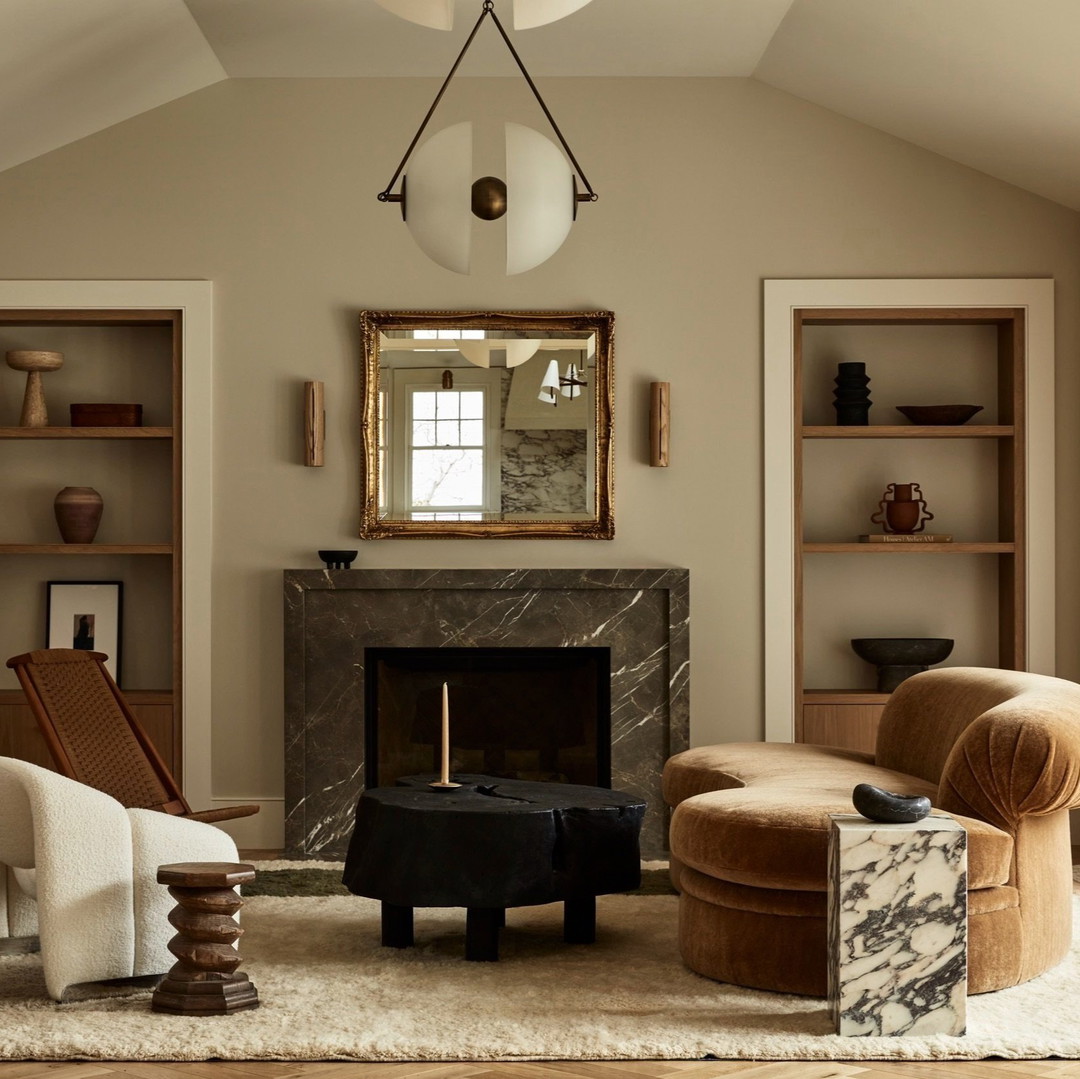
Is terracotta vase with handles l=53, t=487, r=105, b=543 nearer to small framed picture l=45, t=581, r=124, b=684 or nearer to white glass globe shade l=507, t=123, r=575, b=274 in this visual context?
small framed picture l=45, t=581, r=124, b=684

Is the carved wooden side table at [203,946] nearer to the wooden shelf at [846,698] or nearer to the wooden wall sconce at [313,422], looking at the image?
the wooden wall sconce at [313,422]

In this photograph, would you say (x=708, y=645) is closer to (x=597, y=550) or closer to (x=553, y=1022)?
(x=597, y=550)

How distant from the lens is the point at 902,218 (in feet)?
16.7

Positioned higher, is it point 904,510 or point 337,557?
point 904,510

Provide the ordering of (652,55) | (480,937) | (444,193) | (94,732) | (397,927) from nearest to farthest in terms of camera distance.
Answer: (444,193)
(480,937)
(397,927)
(94,732)
(652,55)

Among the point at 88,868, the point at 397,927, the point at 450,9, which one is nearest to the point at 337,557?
the point at 397,927

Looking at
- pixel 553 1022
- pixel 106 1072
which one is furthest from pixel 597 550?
pixel 106 1072

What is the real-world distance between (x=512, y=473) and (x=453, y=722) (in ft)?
3.40

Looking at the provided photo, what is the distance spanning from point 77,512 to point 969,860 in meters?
3.61

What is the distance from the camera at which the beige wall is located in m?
5.07

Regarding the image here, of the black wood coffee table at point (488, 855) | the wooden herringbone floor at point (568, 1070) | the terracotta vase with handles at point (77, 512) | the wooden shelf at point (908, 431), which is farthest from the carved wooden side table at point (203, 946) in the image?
the wooden shelf at point (908, 431)

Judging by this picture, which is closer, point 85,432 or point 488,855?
point 488,855

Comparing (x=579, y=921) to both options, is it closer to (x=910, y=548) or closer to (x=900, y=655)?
(x=900, y=655)

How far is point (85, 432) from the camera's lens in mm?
5023
